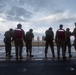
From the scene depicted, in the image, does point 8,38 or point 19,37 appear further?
point 8,38

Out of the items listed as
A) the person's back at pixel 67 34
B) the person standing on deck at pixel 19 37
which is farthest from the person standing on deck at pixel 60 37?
the person standing on deck at pixel 19 37

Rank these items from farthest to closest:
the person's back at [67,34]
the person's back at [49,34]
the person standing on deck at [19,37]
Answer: the person's back at [67,34], the person's back at [49,34], the person standing on deck at [19,37]

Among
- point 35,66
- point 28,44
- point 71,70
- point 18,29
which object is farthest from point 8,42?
point 71,70

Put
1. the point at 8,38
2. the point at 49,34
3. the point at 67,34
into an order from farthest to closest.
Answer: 1. the point at 8,38
2. the point at 67,34
3. the point at 49,34

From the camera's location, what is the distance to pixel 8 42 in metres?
21.7

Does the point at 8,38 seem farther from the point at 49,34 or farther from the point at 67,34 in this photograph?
the point at 67,34

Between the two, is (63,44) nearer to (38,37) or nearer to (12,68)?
(12,68)

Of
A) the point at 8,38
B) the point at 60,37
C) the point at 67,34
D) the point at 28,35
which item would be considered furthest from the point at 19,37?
the point at 67,34

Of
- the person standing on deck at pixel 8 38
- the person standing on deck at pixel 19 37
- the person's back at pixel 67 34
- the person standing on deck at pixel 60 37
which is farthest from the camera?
the person standing on deck at pixel 8 38

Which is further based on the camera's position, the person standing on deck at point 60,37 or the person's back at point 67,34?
the person's back at point 67,34

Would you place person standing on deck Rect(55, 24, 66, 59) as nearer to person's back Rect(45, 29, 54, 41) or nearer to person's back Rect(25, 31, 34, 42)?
person's back Rect(45, 29, 54, 41)

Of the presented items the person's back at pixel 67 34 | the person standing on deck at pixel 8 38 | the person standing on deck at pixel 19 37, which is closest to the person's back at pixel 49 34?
the person's back at pixel 67 34

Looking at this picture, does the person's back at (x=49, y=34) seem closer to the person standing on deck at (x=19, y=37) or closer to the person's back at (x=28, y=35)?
the person's back at (x=28, y=35)

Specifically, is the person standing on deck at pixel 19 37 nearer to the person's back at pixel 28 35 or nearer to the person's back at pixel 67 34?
the person's back at pixel 28 35
